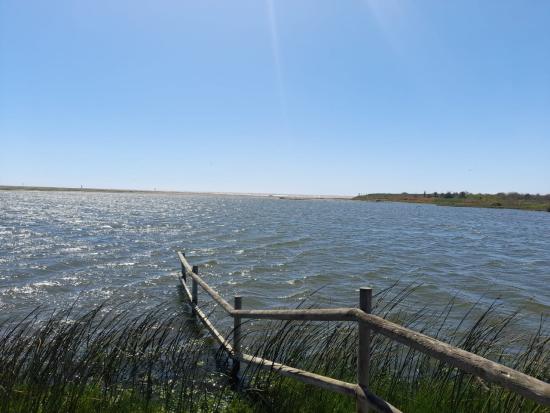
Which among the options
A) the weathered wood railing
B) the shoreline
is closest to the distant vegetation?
the shoreline

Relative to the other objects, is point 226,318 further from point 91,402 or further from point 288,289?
point 91,402

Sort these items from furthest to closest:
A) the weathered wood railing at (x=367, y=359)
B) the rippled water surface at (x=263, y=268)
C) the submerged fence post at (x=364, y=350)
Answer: the rippled water surface at (x=263, y=268), the submerged fence post at (x=364, y=350), the weathered wood railing at (x=367, y=359)

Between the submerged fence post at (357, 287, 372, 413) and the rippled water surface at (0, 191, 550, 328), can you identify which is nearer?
the submerged fence post at (357, 287, 372, 413)

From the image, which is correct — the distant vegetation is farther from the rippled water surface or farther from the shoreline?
the rippled water surface

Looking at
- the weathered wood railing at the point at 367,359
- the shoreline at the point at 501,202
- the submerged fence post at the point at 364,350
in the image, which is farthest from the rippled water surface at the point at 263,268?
the shoreline at the point at 501,202

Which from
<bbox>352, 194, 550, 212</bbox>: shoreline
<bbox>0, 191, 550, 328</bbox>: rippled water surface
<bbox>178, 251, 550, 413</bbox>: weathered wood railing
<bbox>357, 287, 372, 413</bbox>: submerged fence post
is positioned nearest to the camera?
<bbox>178, 251, 550, 413</bbox>: weathered wood railing

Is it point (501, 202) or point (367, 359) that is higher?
point (501, 202)

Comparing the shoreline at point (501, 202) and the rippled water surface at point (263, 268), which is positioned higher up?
the shoreline at point (501, 202)

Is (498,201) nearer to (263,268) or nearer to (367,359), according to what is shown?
(263,268)

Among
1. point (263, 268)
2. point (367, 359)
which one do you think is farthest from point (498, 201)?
point (367, 359)

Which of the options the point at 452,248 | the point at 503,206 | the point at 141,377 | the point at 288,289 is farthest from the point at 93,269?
the point at 503,206

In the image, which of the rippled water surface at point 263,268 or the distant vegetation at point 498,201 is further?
the distant vegetation at point 498,201

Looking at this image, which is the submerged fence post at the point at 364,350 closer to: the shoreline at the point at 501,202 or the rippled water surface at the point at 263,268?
the rippled water surface at the point at 263,268

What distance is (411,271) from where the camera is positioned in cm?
2000
